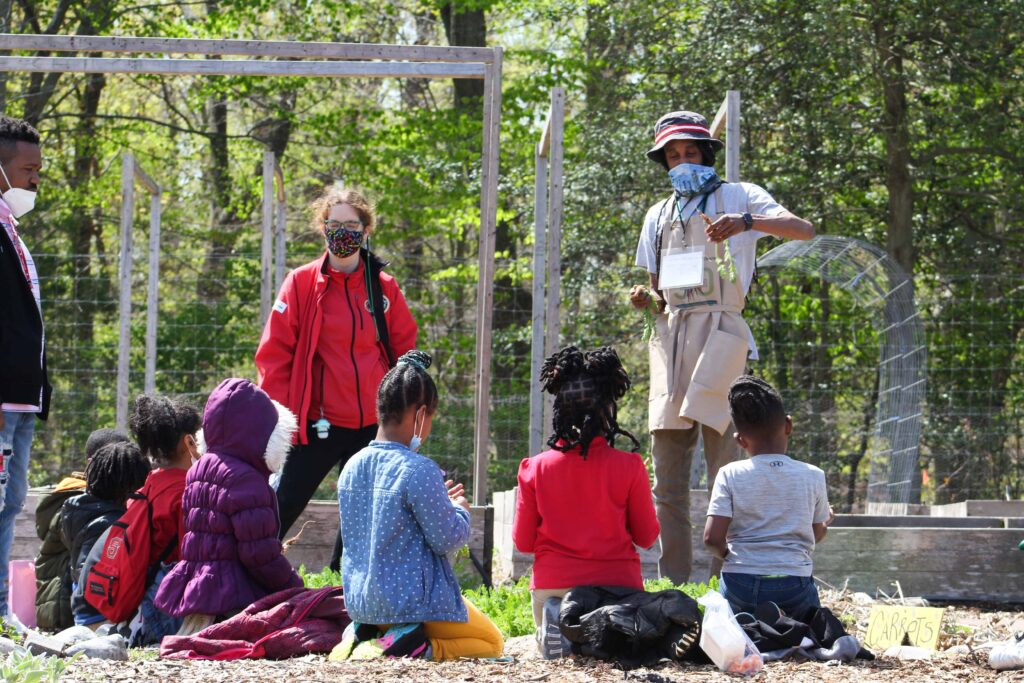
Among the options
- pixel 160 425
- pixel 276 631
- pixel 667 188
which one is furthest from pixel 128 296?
pixel 667 188

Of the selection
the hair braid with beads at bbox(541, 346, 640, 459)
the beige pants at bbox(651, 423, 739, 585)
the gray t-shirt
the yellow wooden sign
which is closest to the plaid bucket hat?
the beige pants at bbox(651, 423, 739, 585)

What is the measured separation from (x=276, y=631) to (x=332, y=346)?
1.82 m

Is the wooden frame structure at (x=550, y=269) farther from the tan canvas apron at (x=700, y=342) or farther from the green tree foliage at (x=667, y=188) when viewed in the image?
the green tree foliage at (x=667, y=188)

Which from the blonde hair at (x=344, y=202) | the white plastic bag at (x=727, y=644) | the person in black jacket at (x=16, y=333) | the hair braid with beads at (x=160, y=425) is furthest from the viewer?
the blonde hair at (x=344, y=202)

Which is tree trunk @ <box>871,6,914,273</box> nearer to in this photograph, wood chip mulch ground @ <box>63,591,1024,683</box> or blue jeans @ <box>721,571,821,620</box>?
blue jeans @ <box>721,571,821,620</box>

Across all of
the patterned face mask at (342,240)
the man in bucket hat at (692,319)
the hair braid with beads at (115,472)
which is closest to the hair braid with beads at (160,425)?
the hair braid with beads at (115,472)

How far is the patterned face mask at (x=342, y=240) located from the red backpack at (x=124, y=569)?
1.60m

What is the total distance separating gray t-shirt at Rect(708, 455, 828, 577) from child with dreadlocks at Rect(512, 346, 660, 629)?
312 mm

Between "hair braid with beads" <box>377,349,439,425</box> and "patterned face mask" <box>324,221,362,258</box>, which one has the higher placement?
"patterned face mask" <box>324,221,362,258</box>

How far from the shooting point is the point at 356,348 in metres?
5.94

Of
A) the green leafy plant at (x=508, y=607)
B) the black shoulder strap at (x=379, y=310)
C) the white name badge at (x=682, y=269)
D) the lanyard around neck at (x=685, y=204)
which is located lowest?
the green leafy plant at (x=508, y=607)

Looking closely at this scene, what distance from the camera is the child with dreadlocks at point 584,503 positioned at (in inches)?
174

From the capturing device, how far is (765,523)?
4.49 metres

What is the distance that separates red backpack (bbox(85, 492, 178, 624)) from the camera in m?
4.85
